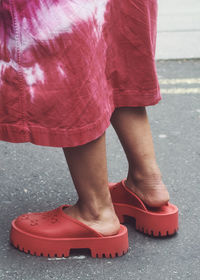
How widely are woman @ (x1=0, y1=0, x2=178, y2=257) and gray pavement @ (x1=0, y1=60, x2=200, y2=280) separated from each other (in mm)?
48

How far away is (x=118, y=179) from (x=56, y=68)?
933 mm

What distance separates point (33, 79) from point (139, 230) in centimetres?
67

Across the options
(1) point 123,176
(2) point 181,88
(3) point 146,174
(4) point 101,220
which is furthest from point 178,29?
(4) point 101,220

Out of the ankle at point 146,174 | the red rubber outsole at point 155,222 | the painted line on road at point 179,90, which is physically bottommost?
the painted line on road at point 179,90

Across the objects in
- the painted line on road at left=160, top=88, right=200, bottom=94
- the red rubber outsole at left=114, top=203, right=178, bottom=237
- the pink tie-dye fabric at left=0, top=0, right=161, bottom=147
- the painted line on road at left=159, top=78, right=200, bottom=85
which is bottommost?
the painted line on road at left=160, top=88, right=200, bottom=94

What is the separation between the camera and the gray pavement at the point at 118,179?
1660 millimetres

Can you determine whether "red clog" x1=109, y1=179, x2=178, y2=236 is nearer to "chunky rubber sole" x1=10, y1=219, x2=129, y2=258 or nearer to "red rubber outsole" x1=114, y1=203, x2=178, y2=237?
"red rubber outsole" x1=114, y1=203, x2=178, y2=237

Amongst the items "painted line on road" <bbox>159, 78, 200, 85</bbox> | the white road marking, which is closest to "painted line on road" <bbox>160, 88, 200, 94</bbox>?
the white road marking

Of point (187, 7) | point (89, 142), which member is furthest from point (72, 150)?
point (187, 7)

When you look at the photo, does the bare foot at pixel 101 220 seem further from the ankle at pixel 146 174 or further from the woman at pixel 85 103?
the ankle at pixel 146 174

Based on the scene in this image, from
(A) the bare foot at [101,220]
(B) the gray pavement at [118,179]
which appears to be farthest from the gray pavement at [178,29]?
(A) the bare foot at [101,220]

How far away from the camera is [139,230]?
187 centimetres

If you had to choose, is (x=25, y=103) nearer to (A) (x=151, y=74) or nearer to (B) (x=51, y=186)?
(A) (x=151, y=74)

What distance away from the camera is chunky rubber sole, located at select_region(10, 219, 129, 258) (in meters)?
1.70
